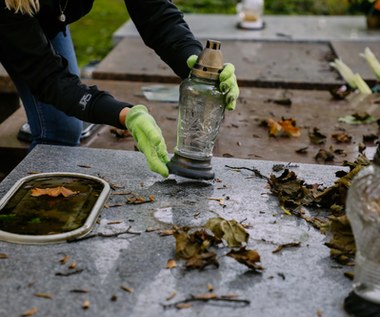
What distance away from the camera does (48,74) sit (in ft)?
8.27

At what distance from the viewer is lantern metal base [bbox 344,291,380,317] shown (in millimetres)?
1621

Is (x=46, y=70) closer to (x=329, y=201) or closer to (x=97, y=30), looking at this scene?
(x=329, y=201)

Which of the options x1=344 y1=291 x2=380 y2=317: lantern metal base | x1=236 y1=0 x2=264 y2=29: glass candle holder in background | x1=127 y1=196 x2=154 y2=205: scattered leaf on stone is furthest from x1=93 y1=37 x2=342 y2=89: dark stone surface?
x1=344 y1=291 x2=380 y2=317: lantern metal base

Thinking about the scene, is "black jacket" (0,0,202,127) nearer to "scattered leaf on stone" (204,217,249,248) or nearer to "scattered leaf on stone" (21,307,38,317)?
"scattered leaf on stone" (204,217,249,248)

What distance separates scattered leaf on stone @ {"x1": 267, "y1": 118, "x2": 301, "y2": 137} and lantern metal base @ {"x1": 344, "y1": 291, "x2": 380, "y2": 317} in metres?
1.77

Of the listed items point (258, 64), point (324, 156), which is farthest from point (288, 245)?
point (258, 64)

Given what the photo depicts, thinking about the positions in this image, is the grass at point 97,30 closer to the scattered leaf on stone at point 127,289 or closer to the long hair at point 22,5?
the long hair at point 22,5

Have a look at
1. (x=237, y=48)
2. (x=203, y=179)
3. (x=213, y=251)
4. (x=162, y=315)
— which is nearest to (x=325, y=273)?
(x=213, y=251)

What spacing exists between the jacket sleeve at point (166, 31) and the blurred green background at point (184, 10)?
4846mm

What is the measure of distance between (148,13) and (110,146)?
664 millimetres

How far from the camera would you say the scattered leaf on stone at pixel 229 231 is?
1.95 m

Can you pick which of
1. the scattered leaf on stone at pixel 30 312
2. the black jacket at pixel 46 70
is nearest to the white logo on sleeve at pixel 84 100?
the black jacket at pixel 46 70

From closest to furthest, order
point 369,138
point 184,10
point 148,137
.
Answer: point 148,137, point 369,138, point 184,10

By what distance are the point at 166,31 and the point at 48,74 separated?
2.13ft
